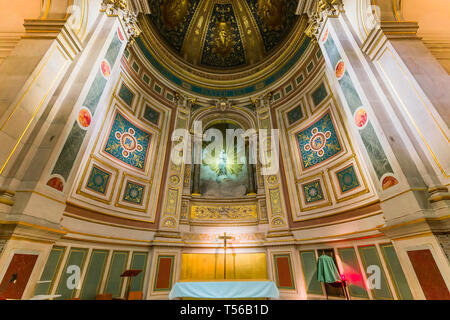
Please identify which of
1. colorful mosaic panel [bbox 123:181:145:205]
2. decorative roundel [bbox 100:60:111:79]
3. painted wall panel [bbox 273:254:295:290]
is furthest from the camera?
colorful mosaic panel [bbox 123:181:145:205]

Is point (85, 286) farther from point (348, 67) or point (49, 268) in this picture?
point (348, 67)

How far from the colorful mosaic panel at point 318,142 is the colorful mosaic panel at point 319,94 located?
25.3 inches

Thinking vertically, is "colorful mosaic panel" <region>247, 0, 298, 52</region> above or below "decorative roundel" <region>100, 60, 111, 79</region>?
above

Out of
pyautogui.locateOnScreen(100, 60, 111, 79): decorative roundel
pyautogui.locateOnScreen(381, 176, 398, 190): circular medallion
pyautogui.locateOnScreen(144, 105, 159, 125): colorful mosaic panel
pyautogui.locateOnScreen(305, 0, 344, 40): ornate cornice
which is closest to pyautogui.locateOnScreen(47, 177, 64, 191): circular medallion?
pyautogui.locateOnScreen(100, 60, 111, 79): decorative roundel

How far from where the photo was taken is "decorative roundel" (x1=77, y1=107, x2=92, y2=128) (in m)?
3.86

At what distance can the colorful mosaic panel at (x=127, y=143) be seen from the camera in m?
5.79

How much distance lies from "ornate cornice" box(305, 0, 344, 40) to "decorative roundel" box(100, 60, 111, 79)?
241 inches

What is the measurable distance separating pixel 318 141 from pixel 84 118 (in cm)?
644

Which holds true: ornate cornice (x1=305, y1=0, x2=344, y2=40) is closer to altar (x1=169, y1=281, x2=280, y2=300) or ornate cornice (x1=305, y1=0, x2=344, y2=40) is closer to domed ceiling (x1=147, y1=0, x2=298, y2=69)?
domed ceiling (x1=147, y1=0, x2=298, y2=69)

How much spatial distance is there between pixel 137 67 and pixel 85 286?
7.05 metres

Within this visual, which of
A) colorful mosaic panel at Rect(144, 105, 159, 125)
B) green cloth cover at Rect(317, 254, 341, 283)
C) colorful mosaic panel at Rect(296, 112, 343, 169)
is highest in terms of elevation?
colorful mosaic panel at Rect(144, 105, 159, 125)
